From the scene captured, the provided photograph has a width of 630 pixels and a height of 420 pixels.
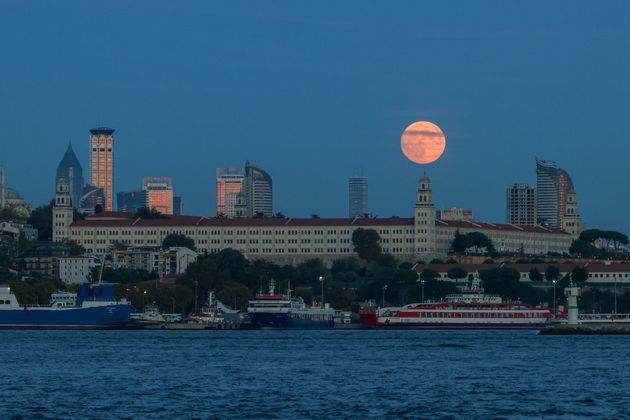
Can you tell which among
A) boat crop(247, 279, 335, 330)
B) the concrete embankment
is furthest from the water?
boat crop(247, 279, 335, 330)

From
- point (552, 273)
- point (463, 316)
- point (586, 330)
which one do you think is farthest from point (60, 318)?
point (552, 273)

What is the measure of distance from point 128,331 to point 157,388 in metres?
63.6

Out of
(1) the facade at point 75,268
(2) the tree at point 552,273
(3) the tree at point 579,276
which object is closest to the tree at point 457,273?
(2) the tree at point 552,273

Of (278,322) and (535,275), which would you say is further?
(535,275)

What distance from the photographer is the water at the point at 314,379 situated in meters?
56.8

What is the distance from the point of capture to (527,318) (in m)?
137

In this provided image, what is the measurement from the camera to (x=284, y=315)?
134125 millimetres

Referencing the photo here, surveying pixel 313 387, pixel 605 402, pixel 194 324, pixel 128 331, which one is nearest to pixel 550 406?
pixel 605 402

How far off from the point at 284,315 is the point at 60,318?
1550cm

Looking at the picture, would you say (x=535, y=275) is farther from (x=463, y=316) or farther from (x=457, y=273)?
(x=463, y=316)

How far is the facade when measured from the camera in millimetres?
191750

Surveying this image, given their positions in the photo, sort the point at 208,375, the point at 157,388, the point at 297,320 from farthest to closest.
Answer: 1. the point at 297,320
2. the point at 208,375
3. the point at 157,388

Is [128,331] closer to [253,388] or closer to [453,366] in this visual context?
[453,366]

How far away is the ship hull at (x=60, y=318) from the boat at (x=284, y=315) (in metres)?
10.3
